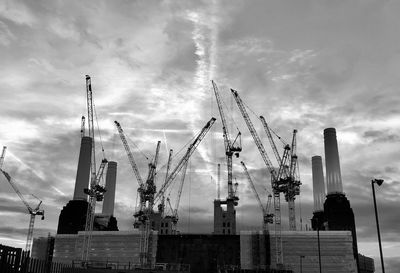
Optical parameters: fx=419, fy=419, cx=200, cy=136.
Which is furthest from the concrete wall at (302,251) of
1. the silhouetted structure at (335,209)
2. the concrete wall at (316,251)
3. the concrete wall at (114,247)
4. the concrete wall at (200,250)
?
the silhouetted structure at (335,209)

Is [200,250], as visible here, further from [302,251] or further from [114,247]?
[302,251]

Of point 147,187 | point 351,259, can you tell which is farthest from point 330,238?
point 147,187

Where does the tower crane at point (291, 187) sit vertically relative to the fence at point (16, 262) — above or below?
above

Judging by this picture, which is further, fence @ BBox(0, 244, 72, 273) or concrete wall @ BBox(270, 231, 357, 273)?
concrete wall @ BBox(270, 231, 357, 273)

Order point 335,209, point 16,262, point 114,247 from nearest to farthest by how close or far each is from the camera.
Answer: point 16,262 → point 114,247 → point 335,209

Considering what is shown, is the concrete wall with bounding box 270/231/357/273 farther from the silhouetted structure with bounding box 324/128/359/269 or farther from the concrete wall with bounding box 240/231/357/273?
the silhouetted structure with bounding box 324/128/359/269

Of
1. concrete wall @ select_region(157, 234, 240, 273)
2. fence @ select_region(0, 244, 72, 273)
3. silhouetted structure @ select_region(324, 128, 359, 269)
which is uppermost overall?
silhouetted structure @ select_region(324, 128, 359, 269)

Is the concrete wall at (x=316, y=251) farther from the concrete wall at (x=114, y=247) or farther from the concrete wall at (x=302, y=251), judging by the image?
the concrete wall at (x=114, y=247)

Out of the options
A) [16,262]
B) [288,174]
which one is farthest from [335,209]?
[16,262]

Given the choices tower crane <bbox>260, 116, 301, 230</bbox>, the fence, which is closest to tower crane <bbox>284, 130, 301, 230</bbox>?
tower crane <bbox>260, 116, 301, 230</bbox>

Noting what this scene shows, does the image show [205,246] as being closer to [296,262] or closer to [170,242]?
[170,242]

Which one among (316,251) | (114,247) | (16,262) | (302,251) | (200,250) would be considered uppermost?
(114,247)

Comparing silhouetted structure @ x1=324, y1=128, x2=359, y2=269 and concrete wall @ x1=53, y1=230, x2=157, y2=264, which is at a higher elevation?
silhouetted structure @ x1=324, y1=128, x2=359, y2=269

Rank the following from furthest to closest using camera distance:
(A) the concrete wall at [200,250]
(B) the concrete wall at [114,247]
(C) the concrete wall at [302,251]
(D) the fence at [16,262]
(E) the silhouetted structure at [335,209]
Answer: (E) the silhouetted structure at [335,209] → (B) the concrete wall at [114,247] → (A) the concrete wall at [200,250] → (C) the concrete wall at [302,251] → (D) the fence at [16,262]
